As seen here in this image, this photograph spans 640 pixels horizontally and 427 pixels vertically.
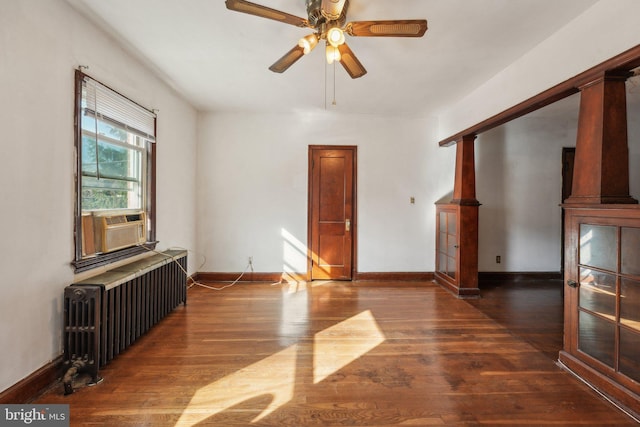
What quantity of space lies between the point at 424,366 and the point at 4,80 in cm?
338

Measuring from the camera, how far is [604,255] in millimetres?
1923

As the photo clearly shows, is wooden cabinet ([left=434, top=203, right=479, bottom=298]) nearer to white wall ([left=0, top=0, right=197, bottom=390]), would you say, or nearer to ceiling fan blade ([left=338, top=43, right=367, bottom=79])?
ceiling fan blade ([left=338, top=43, right=367, bottom=79])

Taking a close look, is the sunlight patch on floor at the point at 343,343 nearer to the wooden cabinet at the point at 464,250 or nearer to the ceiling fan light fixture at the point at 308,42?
the wooden cabinet at the point at 464,250

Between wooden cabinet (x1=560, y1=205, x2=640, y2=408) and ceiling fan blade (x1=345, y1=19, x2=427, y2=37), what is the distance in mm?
1716

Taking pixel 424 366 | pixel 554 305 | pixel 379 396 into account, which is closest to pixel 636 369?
pixel 424 366

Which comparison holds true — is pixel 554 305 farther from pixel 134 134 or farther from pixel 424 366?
pixel 134 134

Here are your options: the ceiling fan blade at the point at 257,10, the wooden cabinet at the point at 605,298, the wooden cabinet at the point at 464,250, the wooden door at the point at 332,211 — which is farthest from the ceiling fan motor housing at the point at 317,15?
the wooden cabinet at the point at 464,250

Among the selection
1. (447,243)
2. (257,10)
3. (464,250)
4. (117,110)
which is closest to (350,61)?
(257,10)

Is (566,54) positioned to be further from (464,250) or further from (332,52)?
(464,250)

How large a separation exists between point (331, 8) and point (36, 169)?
2189 millimetres

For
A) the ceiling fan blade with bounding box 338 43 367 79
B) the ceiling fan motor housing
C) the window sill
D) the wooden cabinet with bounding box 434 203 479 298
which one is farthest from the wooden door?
the ceiling fan motor housing

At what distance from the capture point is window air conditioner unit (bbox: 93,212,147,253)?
7.78ft

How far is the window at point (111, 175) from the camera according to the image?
2.21 m

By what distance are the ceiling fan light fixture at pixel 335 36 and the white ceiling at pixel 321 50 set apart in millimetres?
364
